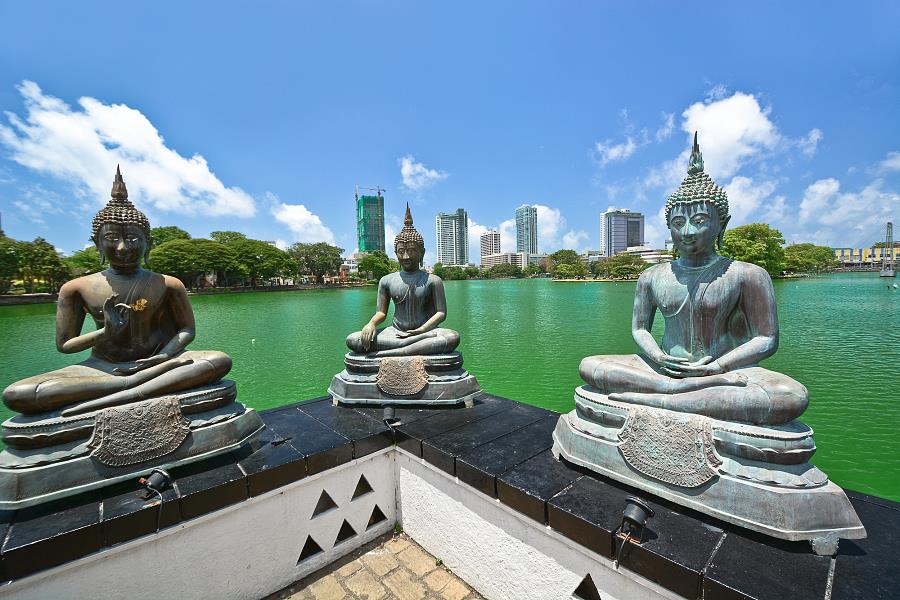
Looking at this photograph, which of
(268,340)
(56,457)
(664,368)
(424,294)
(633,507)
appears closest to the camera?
(633,507)

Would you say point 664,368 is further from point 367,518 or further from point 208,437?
point 208,437

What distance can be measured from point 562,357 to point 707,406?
32.0ft

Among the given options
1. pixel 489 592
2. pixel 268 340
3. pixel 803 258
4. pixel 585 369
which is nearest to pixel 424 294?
pixel 585 369

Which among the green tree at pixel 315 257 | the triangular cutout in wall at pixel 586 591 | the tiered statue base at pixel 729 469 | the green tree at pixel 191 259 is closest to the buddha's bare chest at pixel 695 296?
the tiered statue base at pixel 729 469

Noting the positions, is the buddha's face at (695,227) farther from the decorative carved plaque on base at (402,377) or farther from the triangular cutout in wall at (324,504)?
the triangular cutout in wall at (324,504)

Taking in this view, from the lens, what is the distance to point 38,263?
33156 millimetres

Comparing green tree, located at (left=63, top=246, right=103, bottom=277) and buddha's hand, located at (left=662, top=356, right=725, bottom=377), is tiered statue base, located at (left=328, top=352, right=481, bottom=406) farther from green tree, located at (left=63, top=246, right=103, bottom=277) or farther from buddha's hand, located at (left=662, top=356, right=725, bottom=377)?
green tree, located at (left=63, top=246, right=103, bottom=277)

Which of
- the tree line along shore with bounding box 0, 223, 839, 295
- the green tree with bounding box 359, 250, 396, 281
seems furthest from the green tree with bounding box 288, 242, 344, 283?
the green tree with bounding box 359, 250, 396, 281

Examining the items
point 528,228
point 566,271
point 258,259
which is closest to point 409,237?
point 258,259

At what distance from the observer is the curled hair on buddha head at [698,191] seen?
324 cm

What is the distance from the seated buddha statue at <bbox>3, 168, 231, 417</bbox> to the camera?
3.42 metres

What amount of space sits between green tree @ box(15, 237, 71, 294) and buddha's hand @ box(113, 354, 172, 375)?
142 feet

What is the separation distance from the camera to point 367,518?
4.14m

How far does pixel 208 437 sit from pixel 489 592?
289cm
